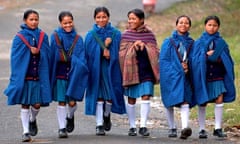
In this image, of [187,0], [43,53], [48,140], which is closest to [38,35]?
[43,53]

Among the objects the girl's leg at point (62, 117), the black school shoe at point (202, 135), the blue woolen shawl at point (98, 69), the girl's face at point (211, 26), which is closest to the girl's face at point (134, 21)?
the blue woolen shawl at point (98, 69)

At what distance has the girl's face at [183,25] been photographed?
11.0 metres

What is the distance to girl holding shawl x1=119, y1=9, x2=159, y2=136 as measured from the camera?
36.0 ft

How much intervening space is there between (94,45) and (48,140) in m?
1.50

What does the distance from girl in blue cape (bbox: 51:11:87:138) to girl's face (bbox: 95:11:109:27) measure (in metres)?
0.40

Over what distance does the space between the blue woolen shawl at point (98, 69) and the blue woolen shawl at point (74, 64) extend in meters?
0.18

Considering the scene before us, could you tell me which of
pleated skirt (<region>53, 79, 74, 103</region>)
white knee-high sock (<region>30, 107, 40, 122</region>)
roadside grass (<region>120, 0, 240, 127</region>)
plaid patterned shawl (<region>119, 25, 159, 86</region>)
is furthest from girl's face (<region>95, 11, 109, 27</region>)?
roadside grass (<region>120, 0, 240, 127</region>)

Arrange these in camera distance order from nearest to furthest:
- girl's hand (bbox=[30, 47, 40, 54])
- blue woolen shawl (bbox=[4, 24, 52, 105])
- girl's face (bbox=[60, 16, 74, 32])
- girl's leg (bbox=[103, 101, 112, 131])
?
blue woolen shawl (bbox=[4, 24, 52, 105])
girl's hand (bbox=[30, 47, 40, 54])
girl's face (bbox=[60, 16, 74, 32])
girl's leg (bbox=[103, 101, 112, 131])

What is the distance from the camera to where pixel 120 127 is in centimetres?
1265

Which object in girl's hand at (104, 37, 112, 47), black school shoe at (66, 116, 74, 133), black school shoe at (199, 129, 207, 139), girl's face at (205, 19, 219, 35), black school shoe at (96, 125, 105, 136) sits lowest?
black school shoe at (199, 129, 207, 139)

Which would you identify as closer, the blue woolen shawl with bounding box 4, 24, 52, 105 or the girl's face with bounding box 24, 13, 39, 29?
the blue woolen shawl with bounding box 4, 24, 52, 105

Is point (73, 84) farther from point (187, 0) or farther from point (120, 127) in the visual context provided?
point (187, 0)

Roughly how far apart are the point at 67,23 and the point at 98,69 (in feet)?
2.55

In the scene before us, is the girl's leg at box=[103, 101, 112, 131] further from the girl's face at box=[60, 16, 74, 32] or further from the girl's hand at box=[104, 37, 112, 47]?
the girl's face at box=[60, 16, 74, 32]
